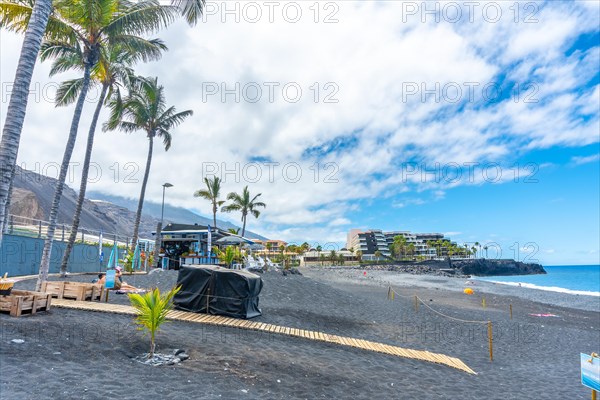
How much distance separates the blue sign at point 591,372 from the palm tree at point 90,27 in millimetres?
15056

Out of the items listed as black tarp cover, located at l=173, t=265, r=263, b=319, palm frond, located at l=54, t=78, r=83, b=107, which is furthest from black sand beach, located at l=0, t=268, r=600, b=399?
palm frond, located at l=54, t=78, r=83, b=107

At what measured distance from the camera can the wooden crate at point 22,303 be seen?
8820 mm

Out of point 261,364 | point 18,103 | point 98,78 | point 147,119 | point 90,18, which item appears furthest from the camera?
point 147,119

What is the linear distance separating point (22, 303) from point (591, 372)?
12.0m

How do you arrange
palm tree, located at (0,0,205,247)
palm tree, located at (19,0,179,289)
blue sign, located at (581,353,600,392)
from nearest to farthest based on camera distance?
blue sign, located at (581,353,600,392) < palm tree, located at (0,0,205,247) < palm tree, located at (19,0,179,289)

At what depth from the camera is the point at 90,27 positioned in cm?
1364

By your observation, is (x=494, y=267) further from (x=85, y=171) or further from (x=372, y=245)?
(x=85, y=171)

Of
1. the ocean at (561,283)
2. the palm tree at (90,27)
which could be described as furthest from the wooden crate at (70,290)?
the ocean at (561,283)

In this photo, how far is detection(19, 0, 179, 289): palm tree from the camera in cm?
1319

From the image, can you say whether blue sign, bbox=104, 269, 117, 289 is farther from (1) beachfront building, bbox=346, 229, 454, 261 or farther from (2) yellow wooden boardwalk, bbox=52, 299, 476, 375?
(1) beachfront building, bbox=346, 229, 454, 261

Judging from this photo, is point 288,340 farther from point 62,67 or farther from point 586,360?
point 62,67

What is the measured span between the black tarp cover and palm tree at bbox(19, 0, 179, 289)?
16.4 feet

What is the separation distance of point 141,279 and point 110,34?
12771mm

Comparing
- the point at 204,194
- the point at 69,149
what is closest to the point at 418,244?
the point at 204,194
